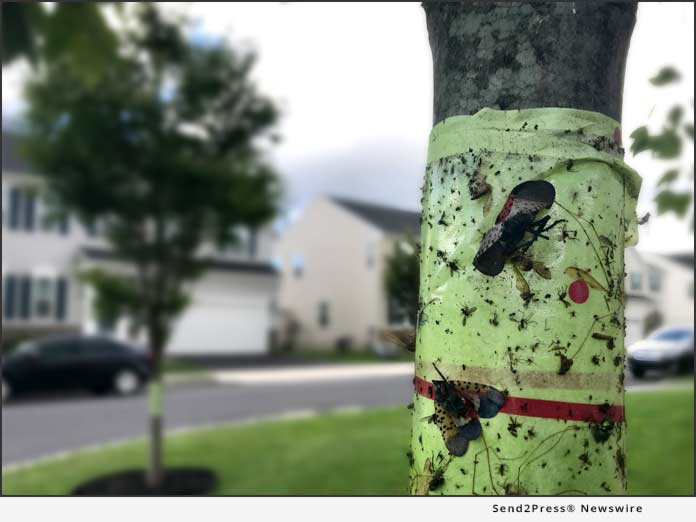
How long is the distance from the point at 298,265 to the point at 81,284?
3684 mm

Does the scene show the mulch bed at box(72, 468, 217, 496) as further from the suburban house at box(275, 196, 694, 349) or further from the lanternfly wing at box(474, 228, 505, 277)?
the lanternfly wing at box(474, 228, 505, 277)

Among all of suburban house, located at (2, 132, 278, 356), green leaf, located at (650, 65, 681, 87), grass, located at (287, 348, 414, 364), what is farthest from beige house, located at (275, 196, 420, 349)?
green leaf, located at (650, 65, 681, 87)

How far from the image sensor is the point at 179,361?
6.05 metres

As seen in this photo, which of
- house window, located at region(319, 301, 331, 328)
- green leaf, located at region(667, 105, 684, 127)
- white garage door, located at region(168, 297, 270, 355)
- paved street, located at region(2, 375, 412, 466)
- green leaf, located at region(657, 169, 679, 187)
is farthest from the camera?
house window, located at region(319, 301, 331, 328)

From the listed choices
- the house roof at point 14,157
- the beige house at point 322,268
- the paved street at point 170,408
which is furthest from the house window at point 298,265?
the house roof at point 14,157

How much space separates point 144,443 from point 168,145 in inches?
117

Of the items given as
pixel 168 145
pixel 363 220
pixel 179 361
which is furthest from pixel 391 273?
pixel 179 361

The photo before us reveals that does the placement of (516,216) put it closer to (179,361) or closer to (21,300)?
(179,361)

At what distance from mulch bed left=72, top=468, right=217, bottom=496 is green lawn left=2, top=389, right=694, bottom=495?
11 centimetres

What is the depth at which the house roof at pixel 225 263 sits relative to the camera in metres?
4.25

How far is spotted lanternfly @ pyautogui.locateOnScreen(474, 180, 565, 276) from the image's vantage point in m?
0.79

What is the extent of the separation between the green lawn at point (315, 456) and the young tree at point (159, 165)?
38.9 inches

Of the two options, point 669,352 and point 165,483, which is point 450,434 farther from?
point 165,483

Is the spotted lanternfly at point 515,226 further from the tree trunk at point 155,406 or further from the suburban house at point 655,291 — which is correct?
the tree trunk at point 155,406
